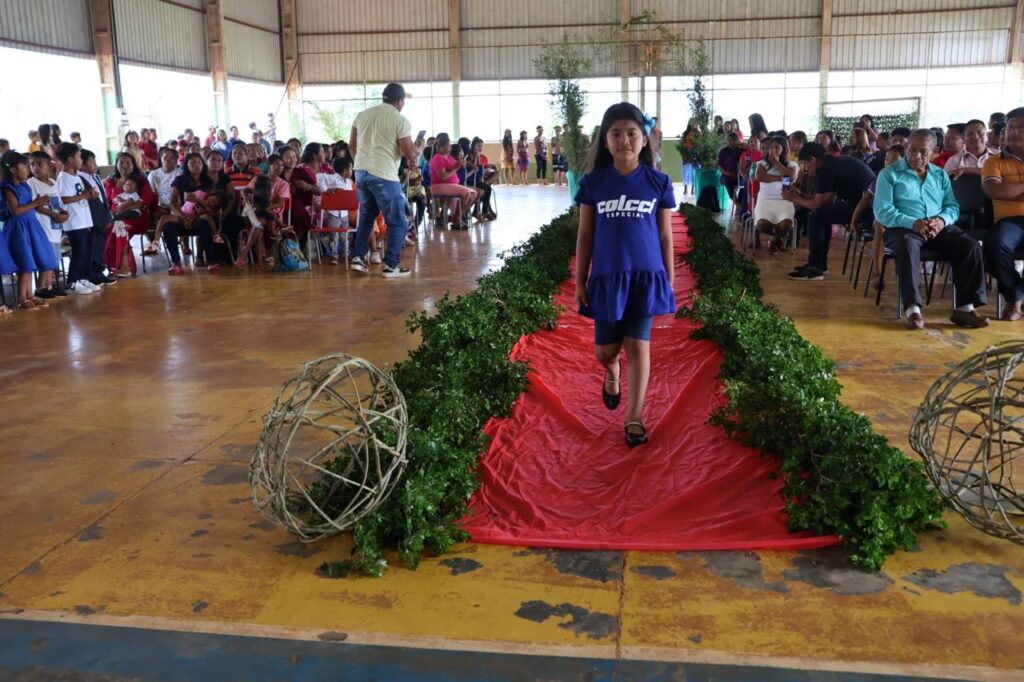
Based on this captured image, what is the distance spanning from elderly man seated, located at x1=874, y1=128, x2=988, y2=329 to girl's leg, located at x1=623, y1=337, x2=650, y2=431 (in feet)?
10.4

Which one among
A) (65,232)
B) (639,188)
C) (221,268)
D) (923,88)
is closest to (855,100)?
(923,88)

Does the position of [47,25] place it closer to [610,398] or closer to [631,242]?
[610,398]

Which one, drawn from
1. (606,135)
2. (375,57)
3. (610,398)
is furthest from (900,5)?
(606,135)

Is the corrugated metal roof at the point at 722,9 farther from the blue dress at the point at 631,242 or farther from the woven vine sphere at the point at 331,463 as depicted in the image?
the woven vine sphere at the point at 331,463

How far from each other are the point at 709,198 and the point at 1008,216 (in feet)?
28.4

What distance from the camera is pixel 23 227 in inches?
303

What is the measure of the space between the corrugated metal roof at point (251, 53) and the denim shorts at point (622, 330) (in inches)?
874

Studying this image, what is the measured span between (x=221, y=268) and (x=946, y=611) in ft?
29.4

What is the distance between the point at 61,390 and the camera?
519cm

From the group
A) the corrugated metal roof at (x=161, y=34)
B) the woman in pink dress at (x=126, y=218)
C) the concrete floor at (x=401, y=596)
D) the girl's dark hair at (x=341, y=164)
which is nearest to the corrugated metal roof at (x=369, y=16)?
the corrugated metal roof at (x=161, y=34)

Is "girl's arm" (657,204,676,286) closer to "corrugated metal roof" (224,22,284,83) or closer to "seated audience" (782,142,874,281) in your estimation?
"seated audience" (782,142,874,281)

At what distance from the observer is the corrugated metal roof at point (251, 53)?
24203 millimetres

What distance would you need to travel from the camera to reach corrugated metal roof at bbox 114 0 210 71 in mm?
19812

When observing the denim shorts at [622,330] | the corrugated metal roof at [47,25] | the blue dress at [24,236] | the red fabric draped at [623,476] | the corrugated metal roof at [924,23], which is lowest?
the red fabric draped at [623,476]
